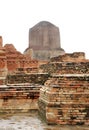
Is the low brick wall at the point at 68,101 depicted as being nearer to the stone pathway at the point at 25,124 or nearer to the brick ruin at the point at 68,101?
the brick ruin at the point at 68,101

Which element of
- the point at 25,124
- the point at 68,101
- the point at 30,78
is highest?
the point at 30,78

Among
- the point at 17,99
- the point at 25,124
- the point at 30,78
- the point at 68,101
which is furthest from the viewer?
the point at 30,78

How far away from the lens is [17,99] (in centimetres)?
775

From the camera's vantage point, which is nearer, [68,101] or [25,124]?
[68,101]

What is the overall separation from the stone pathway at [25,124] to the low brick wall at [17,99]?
75cm

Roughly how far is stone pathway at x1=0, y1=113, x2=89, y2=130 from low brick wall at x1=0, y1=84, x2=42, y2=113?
75 centimetres

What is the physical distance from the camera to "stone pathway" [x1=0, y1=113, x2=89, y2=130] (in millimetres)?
5480

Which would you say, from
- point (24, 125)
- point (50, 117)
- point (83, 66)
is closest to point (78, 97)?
point (50, 117)

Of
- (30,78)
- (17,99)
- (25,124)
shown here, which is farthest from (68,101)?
(30,78)

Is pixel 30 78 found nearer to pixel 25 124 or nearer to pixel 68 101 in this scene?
pixel 25 124

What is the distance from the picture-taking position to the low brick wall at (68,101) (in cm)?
568

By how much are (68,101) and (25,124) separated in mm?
918

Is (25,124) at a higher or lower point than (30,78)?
lower

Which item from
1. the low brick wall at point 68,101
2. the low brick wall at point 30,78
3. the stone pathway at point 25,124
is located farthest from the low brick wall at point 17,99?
the low brick wall at point 68,101
